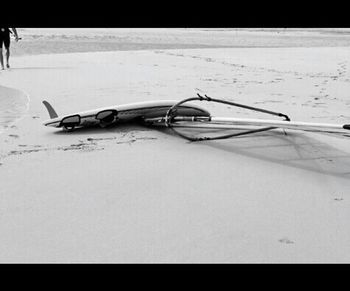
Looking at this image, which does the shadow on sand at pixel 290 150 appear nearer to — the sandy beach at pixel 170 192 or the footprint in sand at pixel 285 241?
the sandy beach at pixel 170 192

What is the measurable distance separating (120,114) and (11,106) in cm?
215

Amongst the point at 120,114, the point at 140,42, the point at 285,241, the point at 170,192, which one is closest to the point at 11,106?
the point at 120,114

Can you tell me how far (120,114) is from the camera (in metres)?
5.24

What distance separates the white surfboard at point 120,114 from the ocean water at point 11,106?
0.68 meters

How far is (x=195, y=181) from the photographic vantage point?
3.55m

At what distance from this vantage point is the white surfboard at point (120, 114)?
200 inches

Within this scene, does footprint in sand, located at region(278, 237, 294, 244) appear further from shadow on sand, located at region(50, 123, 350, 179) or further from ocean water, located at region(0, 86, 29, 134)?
ocean water, located at region(0, 86, 29, 134)

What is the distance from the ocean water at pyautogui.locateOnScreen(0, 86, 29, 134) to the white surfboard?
68 centimetres

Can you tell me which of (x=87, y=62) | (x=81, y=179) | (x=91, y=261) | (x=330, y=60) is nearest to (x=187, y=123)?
(x=81, y=179)

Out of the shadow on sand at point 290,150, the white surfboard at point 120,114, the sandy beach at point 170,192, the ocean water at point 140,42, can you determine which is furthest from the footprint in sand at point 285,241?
the ocean water at point 140,42

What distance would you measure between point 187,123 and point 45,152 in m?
1.57

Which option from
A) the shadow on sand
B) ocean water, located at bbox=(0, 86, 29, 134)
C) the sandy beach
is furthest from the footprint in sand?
ocean water, located at bbox=(0, 86, 29, 134)
